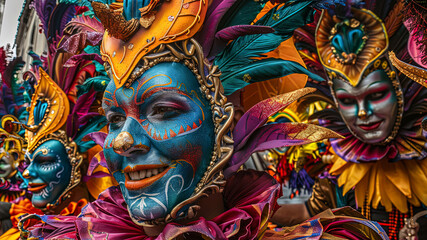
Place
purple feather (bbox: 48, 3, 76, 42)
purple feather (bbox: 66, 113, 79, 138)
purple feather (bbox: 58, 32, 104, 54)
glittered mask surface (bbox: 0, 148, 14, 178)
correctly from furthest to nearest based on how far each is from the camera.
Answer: glittered mask surface (bbox: 0, 148, 14, 178)
purple feather (bbox: 66, 113, 79, 138)
purple feather (bbox: 48, 3, 76, 42)
purple feather (bbox: 58, 32, 104, 54)

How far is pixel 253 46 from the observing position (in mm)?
1320

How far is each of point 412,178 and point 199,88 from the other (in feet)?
4.14

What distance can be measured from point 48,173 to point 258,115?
131 cm

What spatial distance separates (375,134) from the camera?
2012 mm

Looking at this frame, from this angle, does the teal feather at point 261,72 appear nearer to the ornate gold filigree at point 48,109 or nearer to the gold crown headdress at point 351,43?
the gold crown headdress at point 351,43

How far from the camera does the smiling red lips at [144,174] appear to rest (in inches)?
46.4

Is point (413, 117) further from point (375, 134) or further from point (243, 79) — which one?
point (243, 79)

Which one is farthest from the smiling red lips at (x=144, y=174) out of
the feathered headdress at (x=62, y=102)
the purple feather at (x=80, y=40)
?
the feathered headdress at (x=62, y=102)

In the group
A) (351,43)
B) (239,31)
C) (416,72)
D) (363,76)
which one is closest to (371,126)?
(363,76)

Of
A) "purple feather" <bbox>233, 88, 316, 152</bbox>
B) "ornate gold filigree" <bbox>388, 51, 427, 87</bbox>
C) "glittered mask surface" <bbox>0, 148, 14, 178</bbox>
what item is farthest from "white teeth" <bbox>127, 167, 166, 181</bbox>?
"glittered mask surface" <bbox>0, 148, 14, 178</bbox>

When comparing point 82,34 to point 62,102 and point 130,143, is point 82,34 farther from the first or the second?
point 62,102

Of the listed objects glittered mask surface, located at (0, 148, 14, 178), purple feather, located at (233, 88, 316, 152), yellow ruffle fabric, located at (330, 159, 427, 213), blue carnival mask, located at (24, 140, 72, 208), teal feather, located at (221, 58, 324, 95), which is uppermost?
teal feather, located at (221, 58, 324, 95)

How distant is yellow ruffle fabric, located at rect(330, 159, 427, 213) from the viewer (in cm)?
200

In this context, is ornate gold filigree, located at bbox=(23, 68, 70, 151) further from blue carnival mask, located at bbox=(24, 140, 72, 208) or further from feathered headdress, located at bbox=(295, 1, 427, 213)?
feathered headdress, located at bbox=(295, 1, 427, 213)
